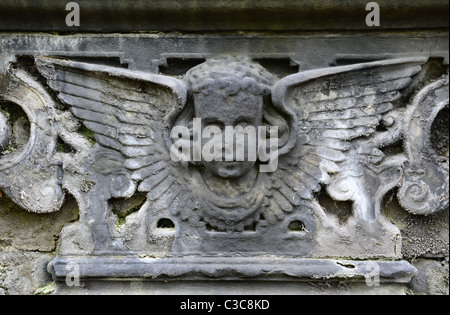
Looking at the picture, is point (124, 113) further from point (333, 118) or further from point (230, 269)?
point (333, 118)

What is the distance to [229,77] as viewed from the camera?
227 cm

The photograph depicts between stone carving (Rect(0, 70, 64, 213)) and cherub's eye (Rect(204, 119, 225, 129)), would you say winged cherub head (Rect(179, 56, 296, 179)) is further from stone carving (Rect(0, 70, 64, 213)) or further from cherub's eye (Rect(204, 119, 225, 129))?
stone carving (Rect(0, 70, 64, 213))

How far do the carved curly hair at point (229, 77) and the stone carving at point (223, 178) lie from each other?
0.02 metres

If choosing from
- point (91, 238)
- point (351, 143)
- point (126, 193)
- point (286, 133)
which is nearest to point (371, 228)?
point (351, 143)

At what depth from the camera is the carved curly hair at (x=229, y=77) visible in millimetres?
2270

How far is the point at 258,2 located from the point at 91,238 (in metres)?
1.36

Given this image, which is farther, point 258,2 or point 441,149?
point 441,149

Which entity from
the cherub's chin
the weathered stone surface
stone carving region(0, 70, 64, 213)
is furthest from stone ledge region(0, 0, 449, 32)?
the cherub's chin

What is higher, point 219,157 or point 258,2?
point 258,2

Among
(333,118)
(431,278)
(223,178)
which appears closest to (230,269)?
(223,178)

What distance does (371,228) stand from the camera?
2.43 m

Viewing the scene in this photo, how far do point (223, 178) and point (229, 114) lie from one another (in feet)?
1.02

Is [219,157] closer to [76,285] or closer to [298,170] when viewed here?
[298,170]

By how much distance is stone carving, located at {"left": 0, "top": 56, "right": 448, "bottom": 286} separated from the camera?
2404 mm
